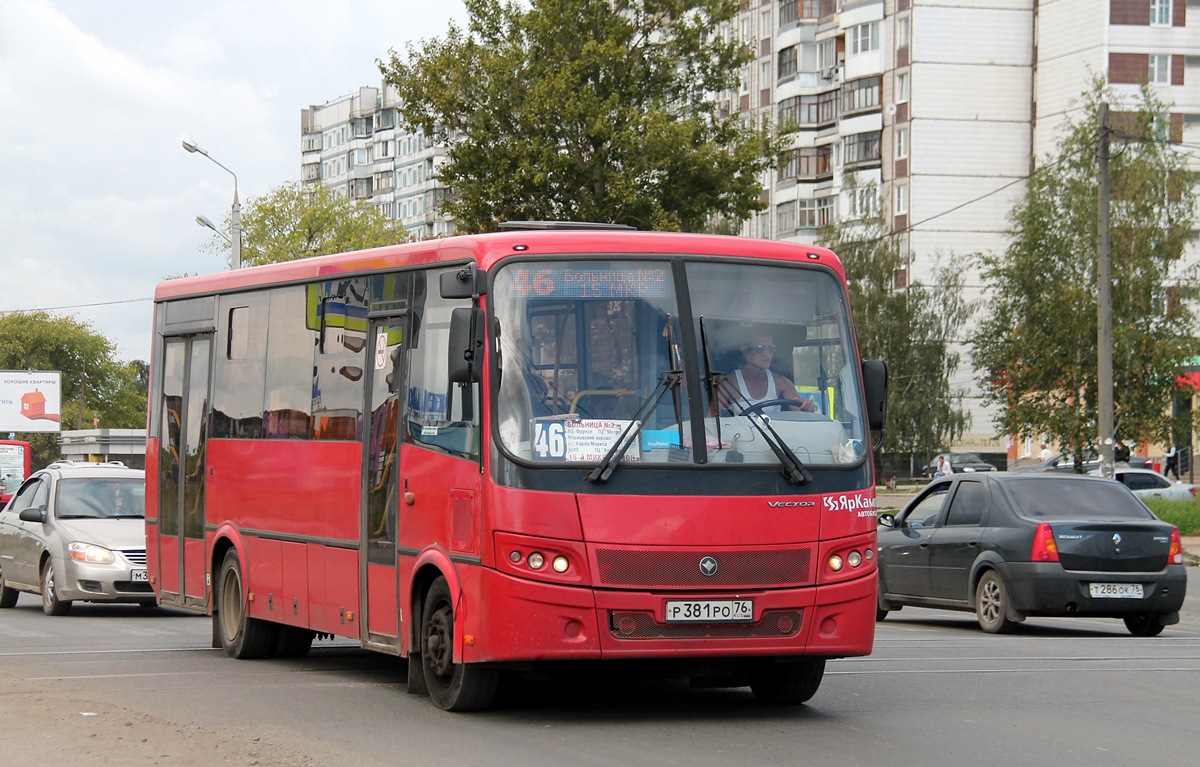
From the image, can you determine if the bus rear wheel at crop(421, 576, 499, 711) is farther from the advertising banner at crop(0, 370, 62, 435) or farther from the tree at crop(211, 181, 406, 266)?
the advertising banner at crop(0, 370, 62, 435)

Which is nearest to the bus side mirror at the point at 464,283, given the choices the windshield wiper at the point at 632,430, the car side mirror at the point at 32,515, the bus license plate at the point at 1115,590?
the windshield wiper at the point at 632,430

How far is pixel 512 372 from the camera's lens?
1038 centimetres

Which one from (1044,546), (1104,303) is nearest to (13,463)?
(1104,303)

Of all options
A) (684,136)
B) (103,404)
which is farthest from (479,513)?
(103,404)

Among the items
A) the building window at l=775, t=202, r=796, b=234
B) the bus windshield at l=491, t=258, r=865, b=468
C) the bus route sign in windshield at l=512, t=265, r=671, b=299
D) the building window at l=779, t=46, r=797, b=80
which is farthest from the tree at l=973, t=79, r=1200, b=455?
the building window at l=779, t=46, r=797, b=80

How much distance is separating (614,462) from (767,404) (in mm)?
1037

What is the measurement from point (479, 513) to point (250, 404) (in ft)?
16.2

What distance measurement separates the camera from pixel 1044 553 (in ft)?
57.0

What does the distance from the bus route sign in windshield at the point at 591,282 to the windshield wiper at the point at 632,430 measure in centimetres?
54

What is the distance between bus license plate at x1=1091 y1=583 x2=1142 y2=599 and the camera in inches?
683

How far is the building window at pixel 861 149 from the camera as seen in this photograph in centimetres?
8556

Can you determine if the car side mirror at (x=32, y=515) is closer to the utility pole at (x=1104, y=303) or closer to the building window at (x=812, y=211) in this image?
the utility pole at (x=1104, y=303)

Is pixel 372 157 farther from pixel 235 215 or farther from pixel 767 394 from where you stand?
pixel 767 394

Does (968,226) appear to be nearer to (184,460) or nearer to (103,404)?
(184,460)
